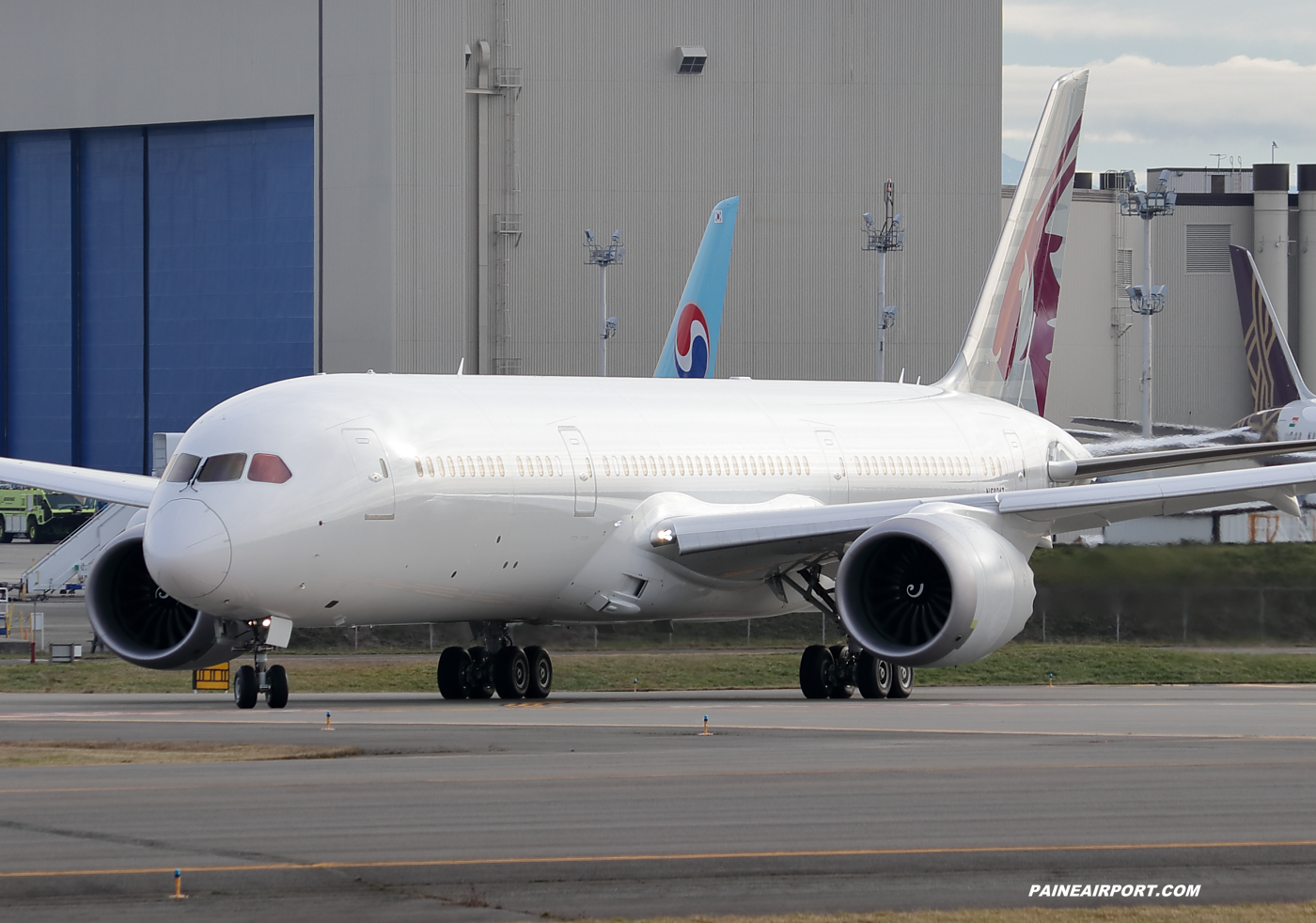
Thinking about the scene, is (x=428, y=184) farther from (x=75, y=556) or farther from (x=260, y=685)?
(x=260, y=685)

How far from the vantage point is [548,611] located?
2462 centimetres

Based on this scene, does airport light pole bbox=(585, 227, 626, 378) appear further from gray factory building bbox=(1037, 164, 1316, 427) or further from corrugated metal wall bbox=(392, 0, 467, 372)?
gray factory building bbox=(1037, 164, 1316, 427)

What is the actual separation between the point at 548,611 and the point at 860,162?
4183cm

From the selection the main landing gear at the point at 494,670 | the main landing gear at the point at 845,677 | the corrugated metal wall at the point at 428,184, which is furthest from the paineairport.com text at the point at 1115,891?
the corrugated metal wall at the point at 428,184

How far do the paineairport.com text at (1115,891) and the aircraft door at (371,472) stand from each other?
1283 cm

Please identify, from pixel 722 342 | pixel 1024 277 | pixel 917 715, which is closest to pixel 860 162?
pixel 722 342

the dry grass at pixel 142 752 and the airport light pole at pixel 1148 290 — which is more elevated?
the airport light pole at pixel 1148 290

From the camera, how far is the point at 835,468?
27672 millimetres

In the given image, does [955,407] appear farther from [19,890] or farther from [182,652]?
[19,890]

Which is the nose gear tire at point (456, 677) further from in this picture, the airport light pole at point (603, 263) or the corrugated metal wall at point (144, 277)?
the corrugated metal wall at point (144, 277)

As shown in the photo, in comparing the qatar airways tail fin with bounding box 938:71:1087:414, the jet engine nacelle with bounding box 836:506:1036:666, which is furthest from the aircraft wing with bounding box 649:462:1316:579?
the qatar airways tail fin with bounding box 938:71:1087:414

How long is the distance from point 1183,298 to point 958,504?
55213 millimetres

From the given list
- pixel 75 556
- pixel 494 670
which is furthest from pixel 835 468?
pixel 75 556

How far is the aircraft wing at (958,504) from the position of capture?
918 inches
